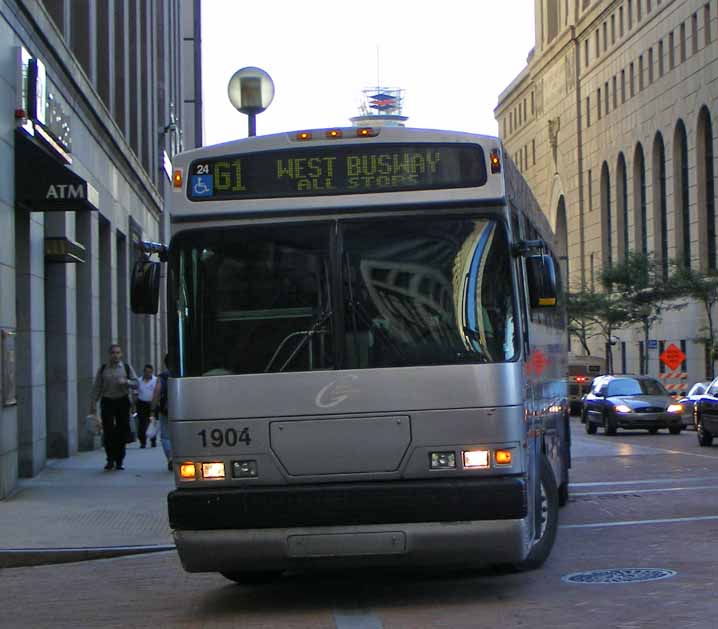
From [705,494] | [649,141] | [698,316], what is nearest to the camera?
[705,494]

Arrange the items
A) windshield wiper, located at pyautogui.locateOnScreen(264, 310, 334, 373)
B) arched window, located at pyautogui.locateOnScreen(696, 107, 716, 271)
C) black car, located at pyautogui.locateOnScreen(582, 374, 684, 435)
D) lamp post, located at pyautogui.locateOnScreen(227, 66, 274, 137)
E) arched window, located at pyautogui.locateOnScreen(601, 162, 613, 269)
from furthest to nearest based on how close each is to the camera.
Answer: arched window, located at pyautogui.locateOnScreen(601, 162, 613, 269) < arched window, located at pyautogui.locateOnScreen(696, 107, 716, 271) < black car, located at pyautogui.locateOnScreen(582, 374, 684, 435) < lamp post, located at pyautogui.locateOnScreen(227, 66, 274, 137) < windshield wiper, located at pyautogui.locateOnScreen(264, 310, 334, 373)

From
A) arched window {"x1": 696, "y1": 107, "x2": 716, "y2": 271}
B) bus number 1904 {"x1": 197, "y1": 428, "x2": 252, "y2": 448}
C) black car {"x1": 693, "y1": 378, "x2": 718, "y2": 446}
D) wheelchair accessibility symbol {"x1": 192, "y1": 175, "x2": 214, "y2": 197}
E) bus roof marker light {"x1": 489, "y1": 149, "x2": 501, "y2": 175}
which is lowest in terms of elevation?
black car {"x1": 693, "y1": 378, "x2": 718, "y2": 446}

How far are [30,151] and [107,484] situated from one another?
14.7 ft

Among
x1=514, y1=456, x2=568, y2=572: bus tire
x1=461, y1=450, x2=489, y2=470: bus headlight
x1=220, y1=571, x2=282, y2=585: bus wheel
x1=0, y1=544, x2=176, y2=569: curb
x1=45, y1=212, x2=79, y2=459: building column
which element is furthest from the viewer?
x1=45, y1=212, x2=79, y2=459: building column

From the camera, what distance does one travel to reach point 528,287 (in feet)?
30.5

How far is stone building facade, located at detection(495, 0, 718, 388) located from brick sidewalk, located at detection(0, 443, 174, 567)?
4639cm

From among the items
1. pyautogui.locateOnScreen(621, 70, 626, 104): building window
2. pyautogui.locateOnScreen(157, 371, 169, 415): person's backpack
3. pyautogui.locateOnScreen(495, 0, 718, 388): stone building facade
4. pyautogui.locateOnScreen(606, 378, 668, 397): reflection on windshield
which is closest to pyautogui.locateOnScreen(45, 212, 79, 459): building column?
pyautogui.locateOnScreen(157, 371, 169, 415): person's backpack

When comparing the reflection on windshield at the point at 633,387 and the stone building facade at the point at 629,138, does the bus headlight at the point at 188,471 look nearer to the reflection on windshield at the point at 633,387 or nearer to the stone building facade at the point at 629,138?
the reflection on windshield at the point at 633,387

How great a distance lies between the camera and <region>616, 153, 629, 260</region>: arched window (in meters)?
85.1

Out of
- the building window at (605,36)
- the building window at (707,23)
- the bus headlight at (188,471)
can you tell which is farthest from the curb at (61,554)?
the building window at (605,36)

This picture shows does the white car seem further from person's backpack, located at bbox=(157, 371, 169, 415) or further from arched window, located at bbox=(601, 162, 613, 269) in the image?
arched window, located at bbox=(601, 162, 613, 269)

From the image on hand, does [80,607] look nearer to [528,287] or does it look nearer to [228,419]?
[228,419]

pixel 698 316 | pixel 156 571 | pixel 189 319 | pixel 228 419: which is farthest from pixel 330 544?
pixel 698 316

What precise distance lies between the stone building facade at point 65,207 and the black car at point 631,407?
11.9 meters
